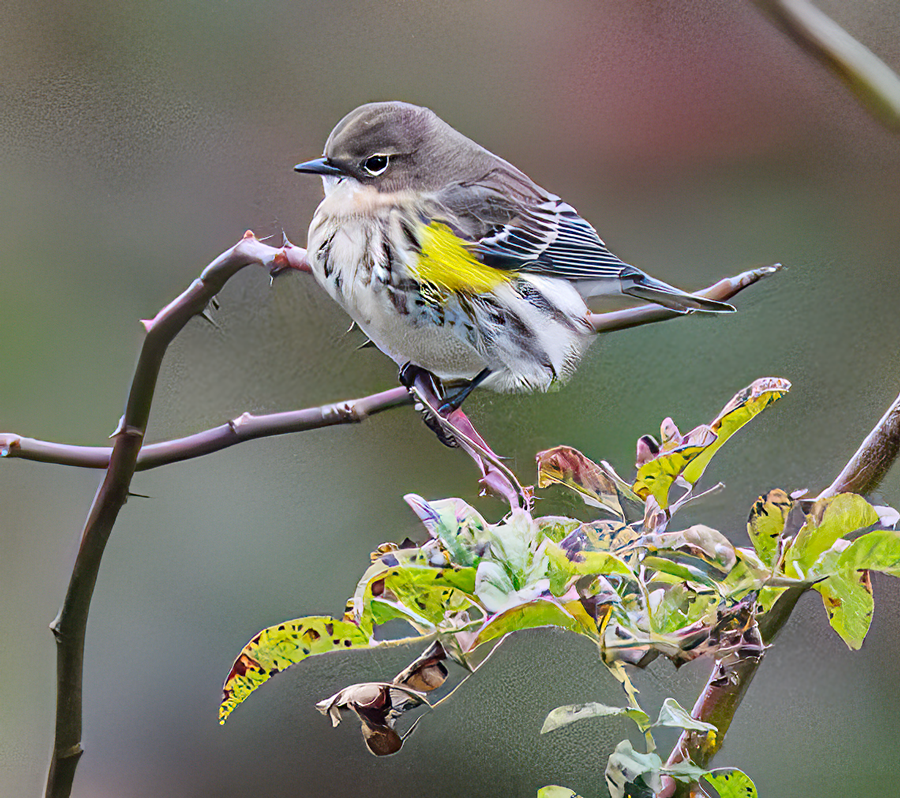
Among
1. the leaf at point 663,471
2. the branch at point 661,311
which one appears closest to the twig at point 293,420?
the branch at point 661,311

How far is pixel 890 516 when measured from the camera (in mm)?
360

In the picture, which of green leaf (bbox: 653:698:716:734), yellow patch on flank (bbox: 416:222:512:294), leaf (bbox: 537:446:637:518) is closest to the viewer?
green leaf (bbox: 653:698:716:734)

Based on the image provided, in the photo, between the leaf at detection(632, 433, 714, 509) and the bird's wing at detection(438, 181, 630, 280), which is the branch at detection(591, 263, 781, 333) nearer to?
the bird's wing at detection(438, 181, 630, 280)

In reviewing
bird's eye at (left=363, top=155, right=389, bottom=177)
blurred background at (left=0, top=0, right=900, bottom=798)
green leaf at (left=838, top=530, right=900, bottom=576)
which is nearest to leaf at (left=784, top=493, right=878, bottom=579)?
green leaf at (left=838, top=530, right=900, bottom=576)

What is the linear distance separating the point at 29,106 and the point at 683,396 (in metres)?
0.62

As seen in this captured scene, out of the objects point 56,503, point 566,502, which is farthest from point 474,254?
point 56,503

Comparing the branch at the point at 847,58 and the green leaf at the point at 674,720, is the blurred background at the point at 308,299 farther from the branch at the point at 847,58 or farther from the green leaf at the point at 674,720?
the green leaf at the point at 674,720

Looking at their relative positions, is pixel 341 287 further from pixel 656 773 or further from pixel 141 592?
pixel 656 773

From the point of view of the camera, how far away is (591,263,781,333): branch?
659mm

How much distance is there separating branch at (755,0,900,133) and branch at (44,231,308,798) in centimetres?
46

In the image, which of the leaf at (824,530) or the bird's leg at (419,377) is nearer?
the leaf at (824,530)

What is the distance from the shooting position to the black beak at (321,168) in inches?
24.6

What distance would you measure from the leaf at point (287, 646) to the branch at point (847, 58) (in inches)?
24.1

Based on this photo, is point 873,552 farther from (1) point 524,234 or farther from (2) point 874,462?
(1) point 524,234
